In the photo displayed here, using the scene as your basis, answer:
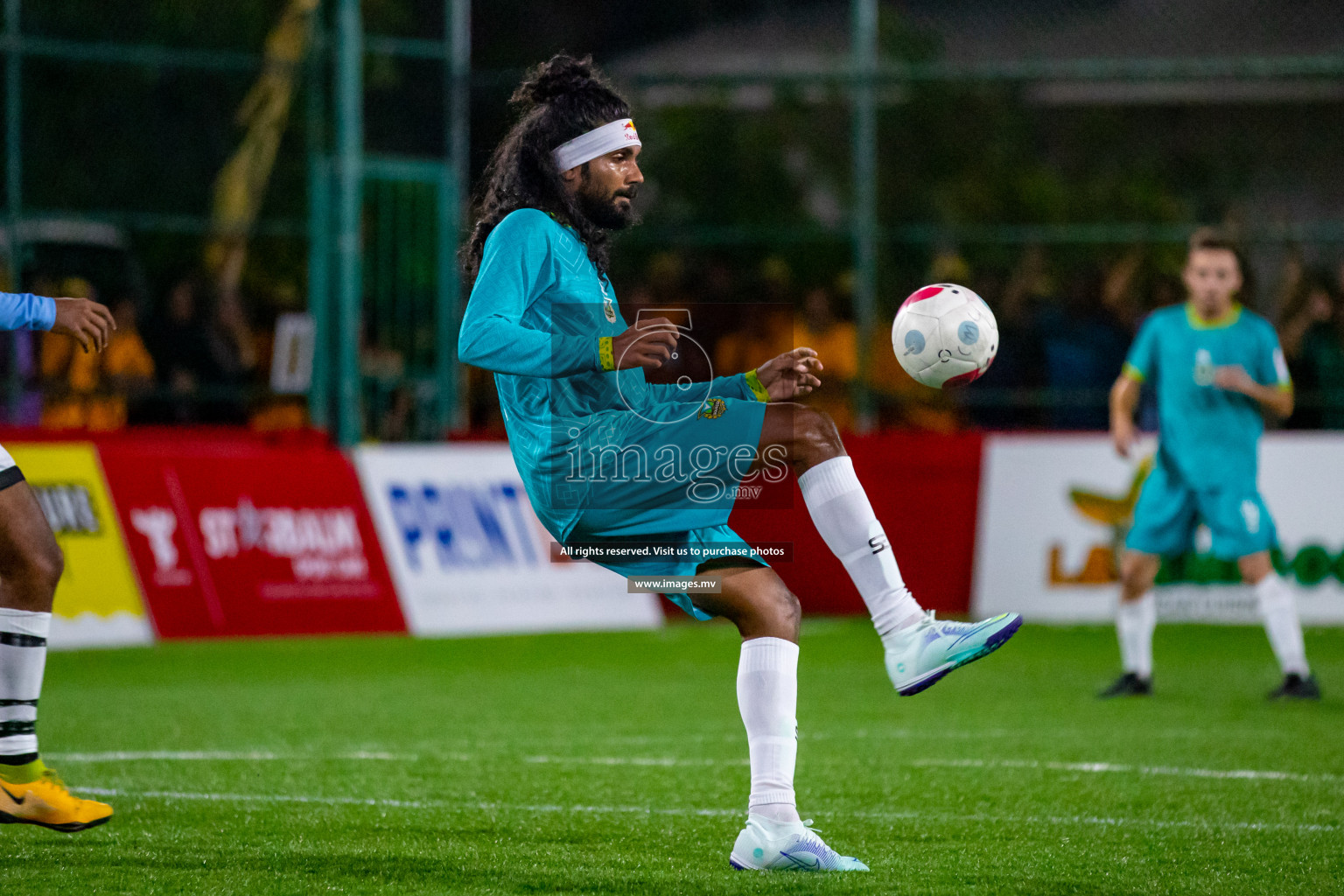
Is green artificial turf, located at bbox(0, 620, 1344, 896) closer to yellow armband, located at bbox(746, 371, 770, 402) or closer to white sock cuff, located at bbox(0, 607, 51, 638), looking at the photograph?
white sock cuff, located at bbox(0, 607, 51, 638)

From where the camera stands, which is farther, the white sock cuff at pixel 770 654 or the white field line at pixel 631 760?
the white field line at pixel 631 760

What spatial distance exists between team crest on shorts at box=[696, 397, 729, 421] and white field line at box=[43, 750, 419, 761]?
310 centimetres

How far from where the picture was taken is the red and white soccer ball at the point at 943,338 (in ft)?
19.2

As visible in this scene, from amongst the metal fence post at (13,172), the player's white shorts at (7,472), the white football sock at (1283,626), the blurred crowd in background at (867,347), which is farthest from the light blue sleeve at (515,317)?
the metal fence post at (13,172)

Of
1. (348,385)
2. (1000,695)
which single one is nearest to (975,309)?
(1000,695)

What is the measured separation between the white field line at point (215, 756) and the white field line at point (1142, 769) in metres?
2.24

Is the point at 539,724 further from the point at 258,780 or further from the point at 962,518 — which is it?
the point at 962,518

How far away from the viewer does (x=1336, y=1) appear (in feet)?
53.8

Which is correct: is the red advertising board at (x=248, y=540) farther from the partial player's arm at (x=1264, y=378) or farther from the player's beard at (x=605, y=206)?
the player's beard at (x=605, y=206)

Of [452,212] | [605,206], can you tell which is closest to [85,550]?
[452,212]

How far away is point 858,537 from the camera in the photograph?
5.56 meters

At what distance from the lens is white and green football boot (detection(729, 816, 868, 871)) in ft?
17.9

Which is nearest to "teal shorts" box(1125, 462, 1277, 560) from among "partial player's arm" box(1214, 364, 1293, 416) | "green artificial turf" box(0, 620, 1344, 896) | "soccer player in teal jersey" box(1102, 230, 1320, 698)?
"soccer player in teal jersey" box(1102, 230, 1320, 698)

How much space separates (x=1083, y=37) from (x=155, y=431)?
27.0ft
